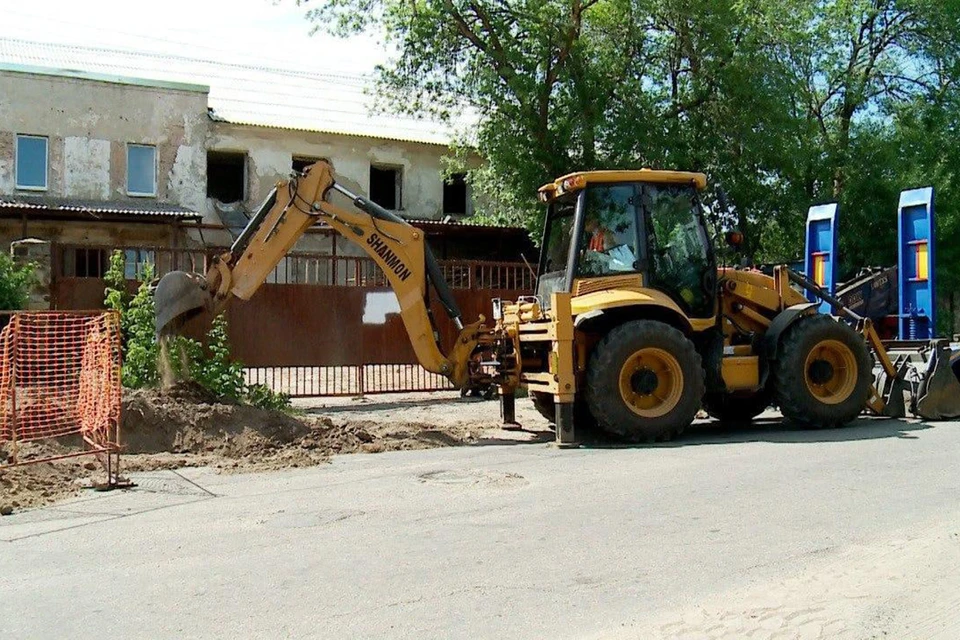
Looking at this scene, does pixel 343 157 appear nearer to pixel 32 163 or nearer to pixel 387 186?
pixel 387 186

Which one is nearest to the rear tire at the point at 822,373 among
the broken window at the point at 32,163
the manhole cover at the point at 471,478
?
the manhole cover at the point at 471,478

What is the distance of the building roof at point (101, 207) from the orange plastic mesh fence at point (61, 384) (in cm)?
1459

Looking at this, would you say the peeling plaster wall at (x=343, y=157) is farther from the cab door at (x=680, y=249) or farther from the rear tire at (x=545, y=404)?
the cab door at (x=680, y=249)

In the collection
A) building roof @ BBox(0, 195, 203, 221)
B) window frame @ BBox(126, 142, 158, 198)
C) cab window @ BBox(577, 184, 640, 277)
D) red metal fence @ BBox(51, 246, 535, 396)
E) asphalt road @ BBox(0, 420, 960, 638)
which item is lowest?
asphalt road @ BBox(0, 420, 960, 638)

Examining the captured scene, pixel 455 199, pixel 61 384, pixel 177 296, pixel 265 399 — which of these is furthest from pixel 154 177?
pixel 61 384

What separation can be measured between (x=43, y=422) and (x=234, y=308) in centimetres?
592

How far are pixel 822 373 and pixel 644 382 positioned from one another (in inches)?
96.0

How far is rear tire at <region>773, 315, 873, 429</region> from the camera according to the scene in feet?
38.3

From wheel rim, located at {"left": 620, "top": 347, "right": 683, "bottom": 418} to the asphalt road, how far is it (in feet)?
4.55

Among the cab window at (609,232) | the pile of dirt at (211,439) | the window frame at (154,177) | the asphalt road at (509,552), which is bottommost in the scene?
the asphalt road at (509,552)

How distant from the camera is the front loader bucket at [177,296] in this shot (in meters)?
11.8

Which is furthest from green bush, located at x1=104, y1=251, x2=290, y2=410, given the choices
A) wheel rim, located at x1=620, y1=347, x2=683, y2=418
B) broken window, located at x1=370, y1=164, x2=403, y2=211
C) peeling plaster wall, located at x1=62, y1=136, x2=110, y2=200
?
broken window, located at x1=370, y1=164, x2=403, y2=211

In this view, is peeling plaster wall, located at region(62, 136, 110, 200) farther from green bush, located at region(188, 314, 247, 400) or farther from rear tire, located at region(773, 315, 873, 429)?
rear tire, located at region(773, 315, 873, 429)

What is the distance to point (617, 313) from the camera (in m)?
11.2
